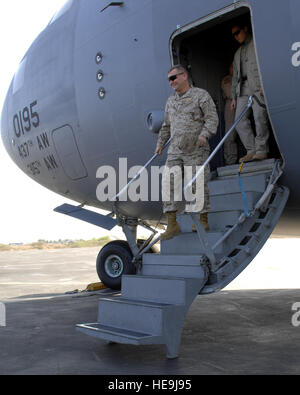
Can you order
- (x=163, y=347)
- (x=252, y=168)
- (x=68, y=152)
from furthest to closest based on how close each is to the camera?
(x=68, y=152), (x=252, y=168), (x=163, y=347)

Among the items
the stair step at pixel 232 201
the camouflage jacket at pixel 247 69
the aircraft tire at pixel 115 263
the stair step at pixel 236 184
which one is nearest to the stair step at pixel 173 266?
the stair step at pixel 232 201

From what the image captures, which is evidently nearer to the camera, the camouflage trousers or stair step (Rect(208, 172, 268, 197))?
the camouflage trousers

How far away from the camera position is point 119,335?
402 cm

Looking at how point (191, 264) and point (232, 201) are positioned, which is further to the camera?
point (232, 201)

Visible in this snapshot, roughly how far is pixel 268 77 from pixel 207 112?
26.6 inches

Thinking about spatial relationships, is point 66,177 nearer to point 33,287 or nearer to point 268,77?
point 33,287

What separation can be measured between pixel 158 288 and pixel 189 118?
5.78 feet

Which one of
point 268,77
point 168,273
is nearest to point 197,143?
point 268,77

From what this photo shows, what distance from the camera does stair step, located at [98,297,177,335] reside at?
156 inches

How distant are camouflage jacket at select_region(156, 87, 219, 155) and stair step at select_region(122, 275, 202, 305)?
1.37 m

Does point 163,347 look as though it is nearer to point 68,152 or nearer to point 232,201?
point 232,201

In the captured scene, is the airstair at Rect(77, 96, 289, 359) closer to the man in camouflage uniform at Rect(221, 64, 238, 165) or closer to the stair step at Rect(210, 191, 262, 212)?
the stair step at Rect(210, 191, 262, 212)

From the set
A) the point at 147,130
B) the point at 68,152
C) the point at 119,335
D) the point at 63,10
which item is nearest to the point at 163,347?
the point at 119,335

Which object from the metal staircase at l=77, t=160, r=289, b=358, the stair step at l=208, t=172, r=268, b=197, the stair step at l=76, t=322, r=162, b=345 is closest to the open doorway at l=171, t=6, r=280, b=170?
the stair step at l=208, t=172, r=268, b=197
